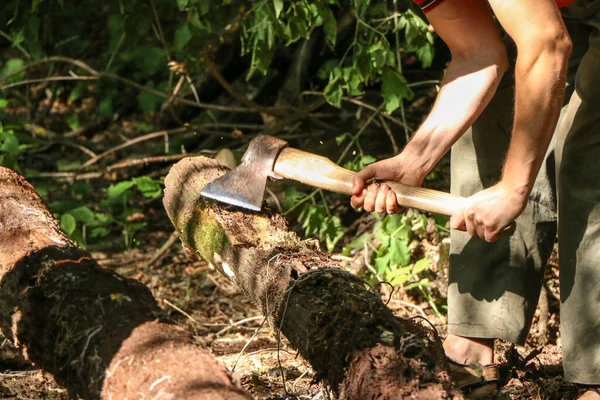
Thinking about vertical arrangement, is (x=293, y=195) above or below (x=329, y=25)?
below

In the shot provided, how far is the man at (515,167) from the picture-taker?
8.94ft

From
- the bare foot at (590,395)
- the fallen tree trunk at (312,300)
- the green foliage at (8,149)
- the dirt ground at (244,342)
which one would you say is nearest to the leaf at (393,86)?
the dirt ground at (244,342)

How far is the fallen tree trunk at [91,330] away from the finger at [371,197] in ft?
3.27

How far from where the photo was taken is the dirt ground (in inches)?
134

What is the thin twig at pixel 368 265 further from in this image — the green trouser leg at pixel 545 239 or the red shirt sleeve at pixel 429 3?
the red shirt sleeve at pixel 429 3

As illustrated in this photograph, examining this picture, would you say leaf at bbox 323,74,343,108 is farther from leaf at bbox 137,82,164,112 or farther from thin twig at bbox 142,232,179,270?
leaf at bbox 137,82,164,112

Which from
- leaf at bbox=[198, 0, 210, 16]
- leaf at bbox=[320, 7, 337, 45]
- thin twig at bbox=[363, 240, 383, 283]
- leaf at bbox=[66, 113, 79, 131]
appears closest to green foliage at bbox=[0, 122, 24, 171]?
leaf at bbox=[198, 0, 210, 16]

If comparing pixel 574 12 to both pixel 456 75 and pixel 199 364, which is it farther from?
pixel 199 364

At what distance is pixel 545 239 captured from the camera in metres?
3.72

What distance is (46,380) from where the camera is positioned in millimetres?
3615

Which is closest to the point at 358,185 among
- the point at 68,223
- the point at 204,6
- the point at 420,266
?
the point at 420,266

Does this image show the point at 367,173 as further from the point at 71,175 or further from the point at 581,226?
the point at 71,175

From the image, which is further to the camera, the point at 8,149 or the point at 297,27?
the point at 8,149

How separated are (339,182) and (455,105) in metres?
0.58
